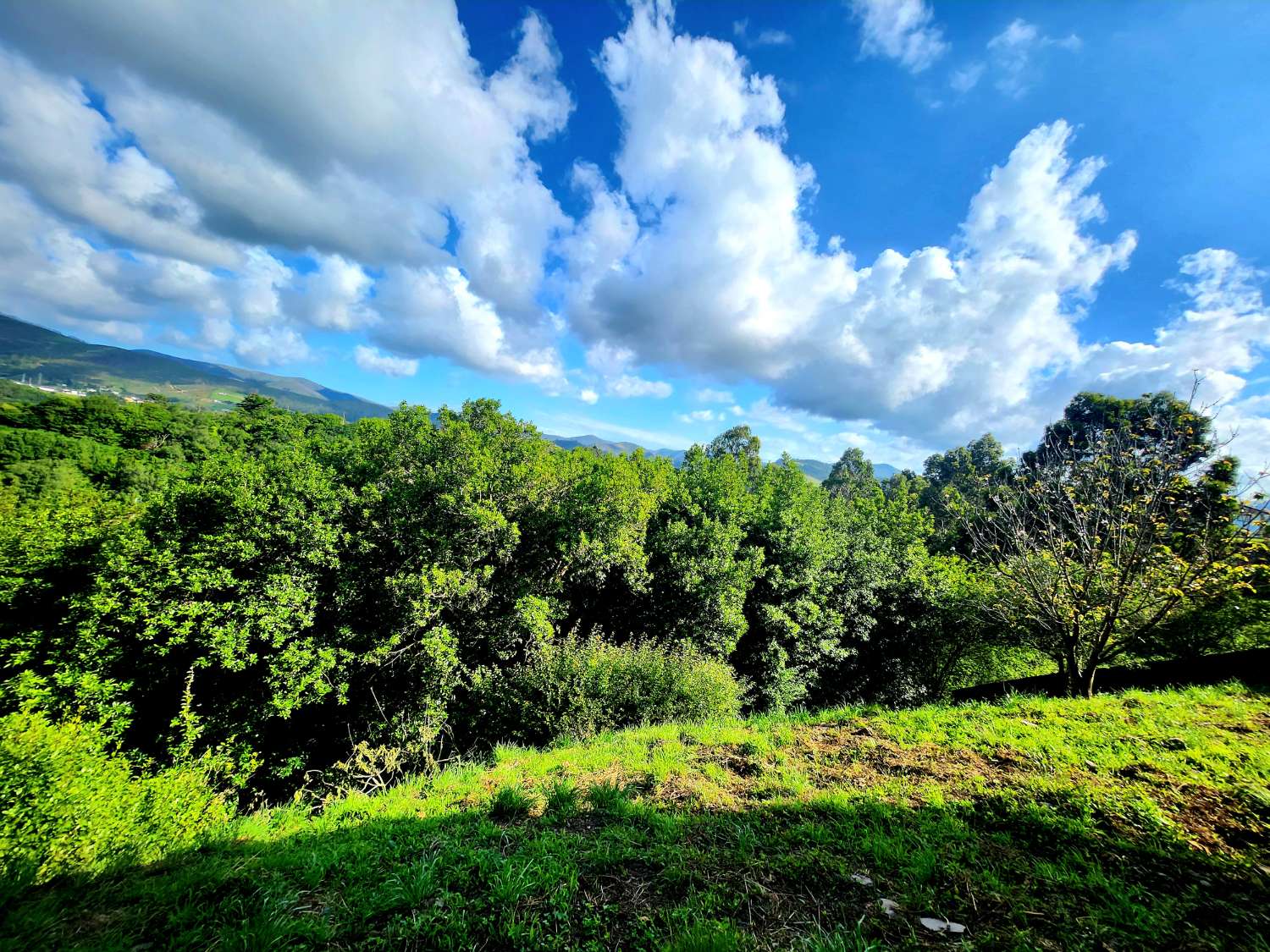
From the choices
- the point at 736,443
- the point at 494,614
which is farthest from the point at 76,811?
the point at 736,443

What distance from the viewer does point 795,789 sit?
16.9 feet

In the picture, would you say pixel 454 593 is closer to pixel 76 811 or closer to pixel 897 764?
pixel 76 811

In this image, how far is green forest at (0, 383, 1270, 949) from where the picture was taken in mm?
5555

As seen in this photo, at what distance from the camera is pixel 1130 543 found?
8.76 meters

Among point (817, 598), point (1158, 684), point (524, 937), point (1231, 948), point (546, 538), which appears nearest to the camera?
point (1231, 948)

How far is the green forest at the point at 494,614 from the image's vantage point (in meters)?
5.55

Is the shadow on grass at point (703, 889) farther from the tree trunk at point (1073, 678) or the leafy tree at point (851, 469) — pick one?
the leafy tree at point (851, 469)

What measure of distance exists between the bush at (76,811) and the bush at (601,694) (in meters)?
4.88

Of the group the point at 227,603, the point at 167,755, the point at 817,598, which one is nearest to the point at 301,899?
the point at 227,603

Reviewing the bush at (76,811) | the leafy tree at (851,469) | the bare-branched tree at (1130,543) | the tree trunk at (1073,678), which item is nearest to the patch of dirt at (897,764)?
the tree trunk at (1073,678)

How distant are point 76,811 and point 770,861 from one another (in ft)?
22.3

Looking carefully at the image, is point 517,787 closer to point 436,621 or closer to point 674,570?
point 436,621

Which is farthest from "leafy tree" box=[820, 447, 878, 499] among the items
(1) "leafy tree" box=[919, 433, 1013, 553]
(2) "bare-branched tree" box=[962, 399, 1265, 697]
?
(2) "bare-branched tree" box=[962, 399, 1265, 697]

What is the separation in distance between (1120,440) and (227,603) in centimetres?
2059
